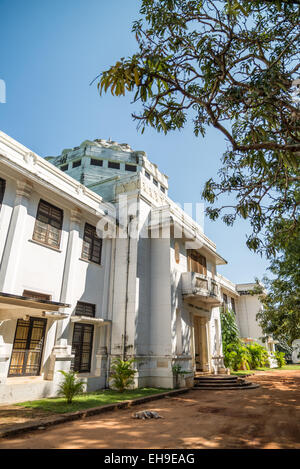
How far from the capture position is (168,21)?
21.4 ft

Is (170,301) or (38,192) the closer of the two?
(38,192)

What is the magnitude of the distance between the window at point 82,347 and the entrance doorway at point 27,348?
5.32 ft

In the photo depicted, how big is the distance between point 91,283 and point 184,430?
7635 mm

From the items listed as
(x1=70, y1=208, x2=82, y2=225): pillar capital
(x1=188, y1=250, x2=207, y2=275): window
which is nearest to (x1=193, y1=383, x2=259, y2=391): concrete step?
(x1=188, y1=250, x2=207, y2=275): window

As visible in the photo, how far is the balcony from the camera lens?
14.7 meters

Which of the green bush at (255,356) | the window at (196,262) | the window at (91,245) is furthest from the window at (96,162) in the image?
the green bush at (255,356)

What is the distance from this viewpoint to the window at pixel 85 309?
11602mm

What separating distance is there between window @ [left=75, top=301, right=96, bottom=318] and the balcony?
477cm

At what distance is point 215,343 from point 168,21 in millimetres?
16712

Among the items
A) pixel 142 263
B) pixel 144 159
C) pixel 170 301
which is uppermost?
pixel 144 159

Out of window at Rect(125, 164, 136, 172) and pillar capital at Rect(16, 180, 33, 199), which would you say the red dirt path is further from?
window at Rect(125, 164, 136, 172)

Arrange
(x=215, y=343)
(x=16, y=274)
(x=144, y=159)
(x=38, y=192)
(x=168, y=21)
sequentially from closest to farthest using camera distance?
1. (x=168, y=21)
2. (x=16, y=274)
3. (x=38, y=192)
4. (x=215, y=343)
5. (x=144, y=159)
